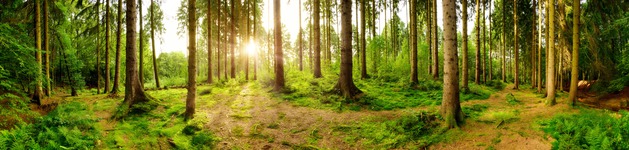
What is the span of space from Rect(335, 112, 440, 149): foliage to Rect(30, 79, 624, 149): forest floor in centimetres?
2

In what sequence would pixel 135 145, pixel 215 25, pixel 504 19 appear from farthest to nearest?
1. pixel 215 25
2. pixel 504 19
3. pixel 135 145

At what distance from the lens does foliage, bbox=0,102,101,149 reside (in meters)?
5.04

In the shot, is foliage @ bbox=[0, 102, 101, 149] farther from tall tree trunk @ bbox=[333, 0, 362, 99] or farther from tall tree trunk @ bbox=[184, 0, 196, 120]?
tall tree trunk @ bbox=[333, 0, 362, 99]

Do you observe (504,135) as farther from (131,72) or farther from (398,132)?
(131,72)

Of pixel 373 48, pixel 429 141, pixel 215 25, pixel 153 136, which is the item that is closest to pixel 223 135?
pixel 153 136

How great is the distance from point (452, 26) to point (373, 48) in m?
11.9

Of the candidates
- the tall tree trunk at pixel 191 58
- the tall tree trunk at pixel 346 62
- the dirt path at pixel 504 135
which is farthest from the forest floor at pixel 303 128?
the tall tree trunk at pixel 346 62

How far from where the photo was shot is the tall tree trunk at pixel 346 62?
11398mm

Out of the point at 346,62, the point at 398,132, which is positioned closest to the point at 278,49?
the point at 346,62

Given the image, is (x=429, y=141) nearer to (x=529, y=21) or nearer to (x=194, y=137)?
(x=194, y=137)

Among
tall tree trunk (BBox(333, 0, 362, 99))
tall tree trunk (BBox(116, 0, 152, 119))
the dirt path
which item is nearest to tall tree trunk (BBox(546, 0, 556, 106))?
the dirt path

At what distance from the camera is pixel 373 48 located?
19.0 metres

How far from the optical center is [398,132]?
726 cm

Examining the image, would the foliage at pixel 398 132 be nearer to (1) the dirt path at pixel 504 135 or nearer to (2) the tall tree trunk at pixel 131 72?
(1) the dirt path at pixel 504 135
